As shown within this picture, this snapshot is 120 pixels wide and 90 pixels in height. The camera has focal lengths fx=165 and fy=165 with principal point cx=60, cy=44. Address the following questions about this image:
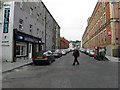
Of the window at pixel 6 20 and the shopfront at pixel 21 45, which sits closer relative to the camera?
the window at pixel 6 20

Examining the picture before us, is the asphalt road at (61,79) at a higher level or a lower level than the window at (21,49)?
lower

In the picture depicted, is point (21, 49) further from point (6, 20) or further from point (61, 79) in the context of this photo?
point (61, 79)

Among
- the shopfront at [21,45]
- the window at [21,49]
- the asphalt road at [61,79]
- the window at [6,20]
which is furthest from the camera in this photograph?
the window at [21,49]

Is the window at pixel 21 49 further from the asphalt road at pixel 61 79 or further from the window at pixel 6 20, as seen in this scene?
the asphalt road at pixel 61 79

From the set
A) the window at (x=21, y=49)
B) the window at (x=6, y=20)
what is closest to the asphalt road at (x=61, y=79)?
the window at (x=6, y=20)

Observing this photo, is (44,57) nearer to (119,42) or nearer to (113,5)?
(119,42)

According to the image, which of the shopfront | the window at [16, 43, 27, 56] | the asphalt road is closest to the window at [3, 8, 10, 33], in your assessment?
the shopfront

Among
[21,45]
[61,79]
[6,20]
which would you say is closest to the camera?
[61,79]

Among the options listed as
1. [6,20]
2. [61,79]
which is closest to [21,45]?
[6,20]

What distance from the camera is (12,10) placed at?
1822 centimetres

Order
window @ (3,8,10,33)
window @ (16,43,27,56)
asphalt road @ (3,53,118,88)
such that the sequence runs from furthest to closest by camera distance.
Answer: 1. window @ (16,43,27,56)
2. window @ (3,8,10,33)
3. asphalt road @ (3,53,118,88)

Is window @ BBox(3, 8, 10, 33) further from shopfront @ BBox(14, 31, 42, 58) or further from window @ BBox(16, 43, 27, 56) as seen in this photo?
window @ BBox(16, 43, 27, 56)

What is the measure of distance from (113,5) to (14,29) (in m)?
19.5

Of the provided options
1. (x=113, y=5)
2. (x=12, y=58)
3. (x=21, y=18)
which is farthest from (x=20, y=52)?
(x=113, y=5)
